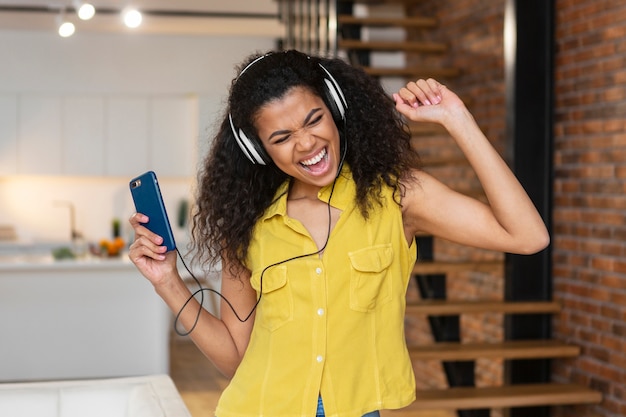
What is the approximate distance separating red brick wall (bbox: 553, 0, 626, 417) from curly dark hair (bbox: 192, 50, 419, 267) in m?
2.63

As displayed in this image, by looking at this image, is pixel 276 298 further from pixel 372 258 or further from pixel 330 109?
pixel 330 109

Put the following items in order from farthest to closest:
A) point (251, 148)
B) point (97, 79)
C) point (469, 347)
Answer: point (97, 79) → point (469, 347) → point (251, 148)

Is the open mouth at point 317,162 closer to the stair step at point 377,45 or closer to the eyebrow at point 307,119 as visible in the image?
the eyebrow at point 307,119

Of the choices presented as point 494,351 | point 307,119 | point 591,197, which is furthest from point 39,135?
point 307,119

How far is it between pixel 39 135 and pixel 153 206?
7.43m

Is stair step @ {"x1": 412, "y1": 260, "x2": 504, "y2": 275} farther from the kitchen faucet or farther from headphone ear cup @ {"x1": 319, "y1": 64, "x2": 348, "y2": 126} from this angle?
the kitchen faucet

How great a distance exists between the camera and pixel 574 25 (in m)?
4.52

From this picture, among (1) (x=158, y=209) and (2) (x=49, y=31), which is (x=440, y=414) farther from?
(2) (x=49, y=31)

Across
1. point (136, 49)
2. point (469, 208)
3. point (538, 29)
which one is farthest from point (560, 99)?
point (136, 49)

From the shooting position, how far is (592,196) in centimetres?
435

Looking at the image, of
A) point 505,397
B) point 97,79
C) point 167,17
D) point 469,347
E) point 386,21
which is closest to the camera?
point 505,397

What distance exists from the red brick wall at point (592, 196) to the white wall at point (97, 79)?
15.0ft

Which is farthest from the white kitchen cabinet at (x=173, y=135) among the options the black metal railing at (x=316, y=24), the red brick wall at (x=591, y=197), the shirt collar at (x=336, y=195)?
the shirt collar at (x=336, y=195)

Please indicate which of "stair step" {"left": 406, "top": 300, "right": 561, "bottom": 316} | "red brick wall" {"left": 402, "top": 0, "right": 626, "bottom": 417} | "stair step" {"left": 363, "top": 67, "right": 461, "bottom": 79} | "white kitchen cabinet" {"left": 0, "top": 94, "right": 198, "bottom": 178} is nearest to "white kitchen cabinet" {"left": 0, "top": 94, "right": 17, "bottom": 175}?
"white kitchen cabinet" {"left": 0, "top": 94, "right": 198, "bottom": 178}
